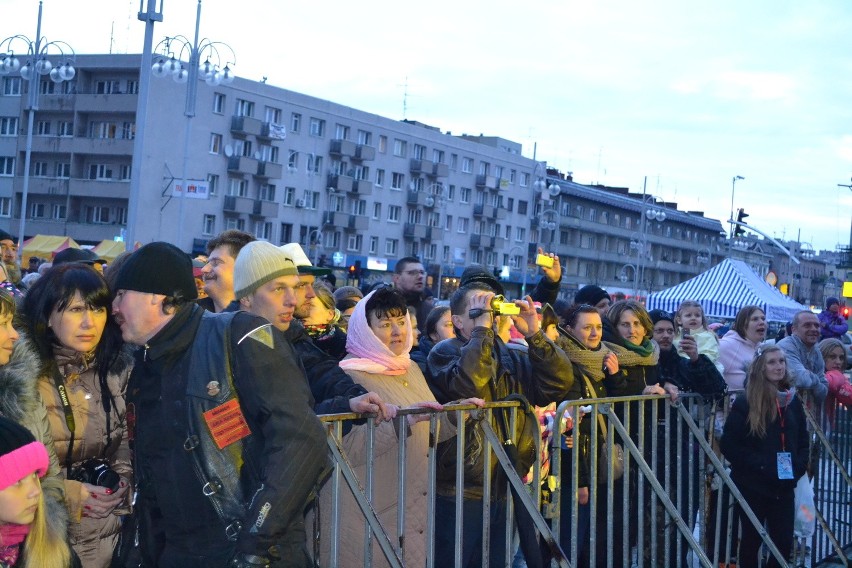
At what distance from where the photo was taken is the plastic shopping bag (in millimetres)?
8461

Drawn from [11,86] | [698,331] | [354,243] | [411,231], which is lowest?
[698,331]

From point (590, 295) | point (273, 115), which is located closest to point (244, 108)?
point (273, 115)

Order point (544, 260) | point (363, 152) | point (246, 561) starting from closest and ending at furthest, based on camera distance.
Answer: point (246, 561) → point (544, 260) → point (363, 152)

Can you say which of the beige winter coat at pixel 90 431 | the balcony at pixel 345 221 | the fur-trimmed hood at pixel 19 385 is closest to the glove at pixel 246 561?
the fur-trimmed hood at pixel 19 385

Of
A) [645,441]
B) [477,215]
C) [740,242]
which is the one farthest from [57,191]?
[740,242]

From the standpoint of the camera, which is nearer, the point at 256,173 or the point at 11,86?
the point at 256,173

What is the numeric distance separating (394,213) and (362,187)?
5.85m

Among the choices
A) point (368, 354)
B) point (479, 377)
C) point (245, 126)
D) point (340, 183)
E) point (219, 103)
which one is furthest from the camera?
point (340, 183)

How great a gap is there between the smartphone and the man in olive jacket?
3.39 ft

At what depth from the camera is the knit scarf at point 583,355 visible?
692cm

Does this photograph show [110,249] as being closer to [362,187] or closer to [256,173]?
[256,173]

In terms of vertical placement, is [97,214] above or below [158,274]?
above

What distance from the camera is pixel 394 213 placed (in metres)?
85.3

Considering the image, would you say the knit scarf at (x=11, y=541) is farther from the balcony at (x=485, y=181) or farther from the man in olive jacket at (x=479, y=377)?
the balcony at (x=485, y=181)
